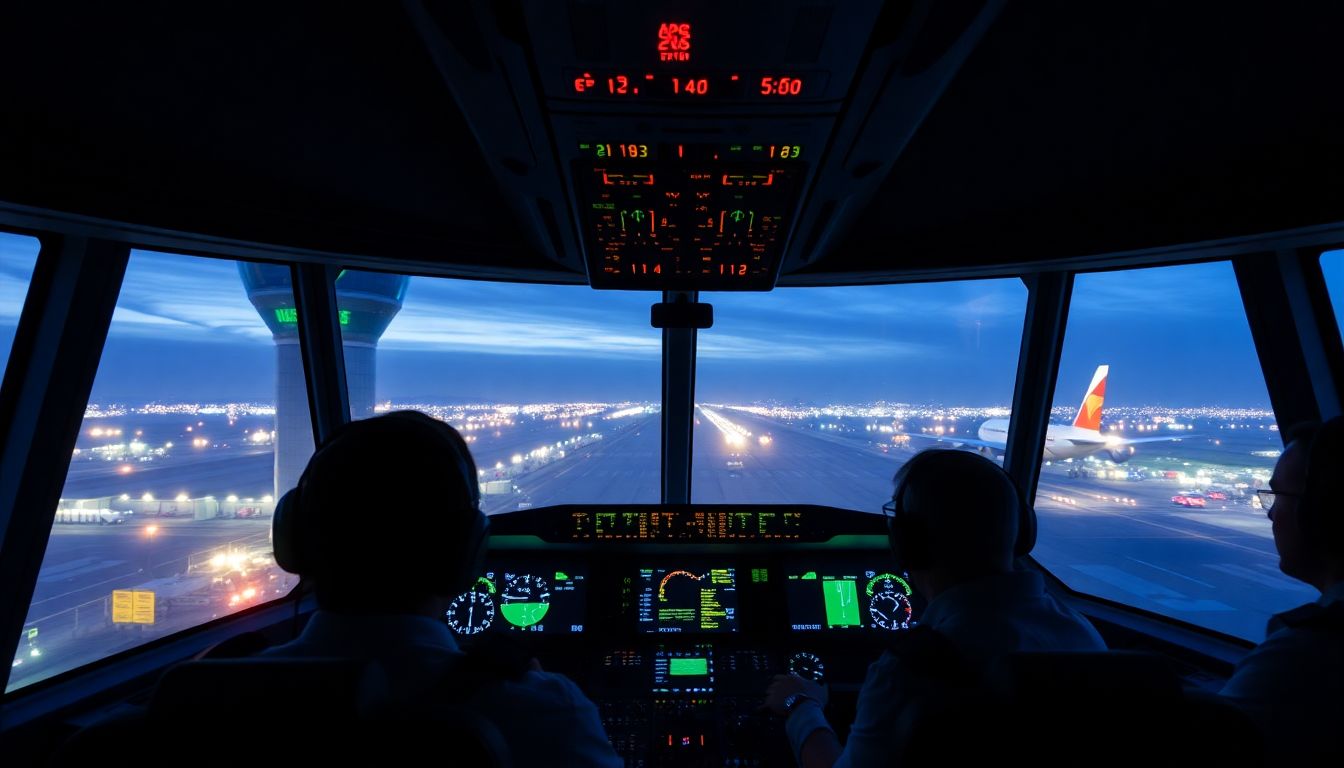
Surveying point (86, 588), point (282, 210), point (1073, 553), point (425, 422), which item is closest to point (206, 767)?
point (425, 422)

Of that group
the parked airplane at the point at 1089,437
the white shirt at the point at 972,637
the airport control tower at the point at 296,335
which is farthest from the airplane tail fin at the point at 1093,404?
the airport control tower at the point at 296,335

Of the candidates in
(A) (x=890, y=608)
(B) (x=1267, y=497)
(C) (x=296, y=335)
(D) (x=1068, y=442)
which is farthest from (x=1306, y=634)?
(C) (x=296, y=335)

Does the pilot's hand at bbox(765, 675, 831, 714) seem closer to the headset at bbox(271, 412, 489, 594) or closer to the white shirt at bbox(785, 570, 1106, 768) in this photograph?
the white shirt at bbox(785, 570, 1106, 768)

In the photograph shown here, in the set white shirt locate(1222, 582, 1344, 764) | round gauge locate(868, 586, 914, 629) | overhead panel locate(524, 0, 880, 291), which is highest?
overhead panel locate(524, 0, 880, 291)

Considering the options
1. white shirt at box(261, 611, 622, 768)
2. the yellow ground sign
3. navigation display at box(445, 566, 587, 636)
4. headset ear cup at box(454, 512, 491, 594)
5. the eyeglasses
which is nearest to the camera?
white shirt at box(261, 611, 622, 768)

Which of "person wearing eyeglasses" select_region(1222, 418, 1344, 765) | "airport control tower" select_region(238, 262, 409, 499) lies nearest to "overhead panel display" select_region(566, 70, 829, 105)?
"person wearing eyeglasses" select_region(1222, 418, 1344, 765)

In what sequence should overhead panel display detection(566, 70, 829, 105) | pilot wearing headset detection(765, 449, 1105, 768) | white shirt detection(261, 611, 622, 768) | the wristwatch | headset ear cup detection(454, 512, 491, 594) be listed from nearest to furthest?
1. white shirt detection(261, 611, 622, 768)
2. headset ear cup detection(454, 512, 491, 594)
3. pilot wearing headset detection(765, 449, 1105, 768)
4. overhead panel display detection(566, 70, 829, 105)
5. the wristwatch

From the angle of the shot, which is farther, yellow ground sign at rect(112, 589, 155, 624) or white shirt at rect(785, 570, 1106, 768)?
yellow ground sign at rect(112, 589, 155, 624)
